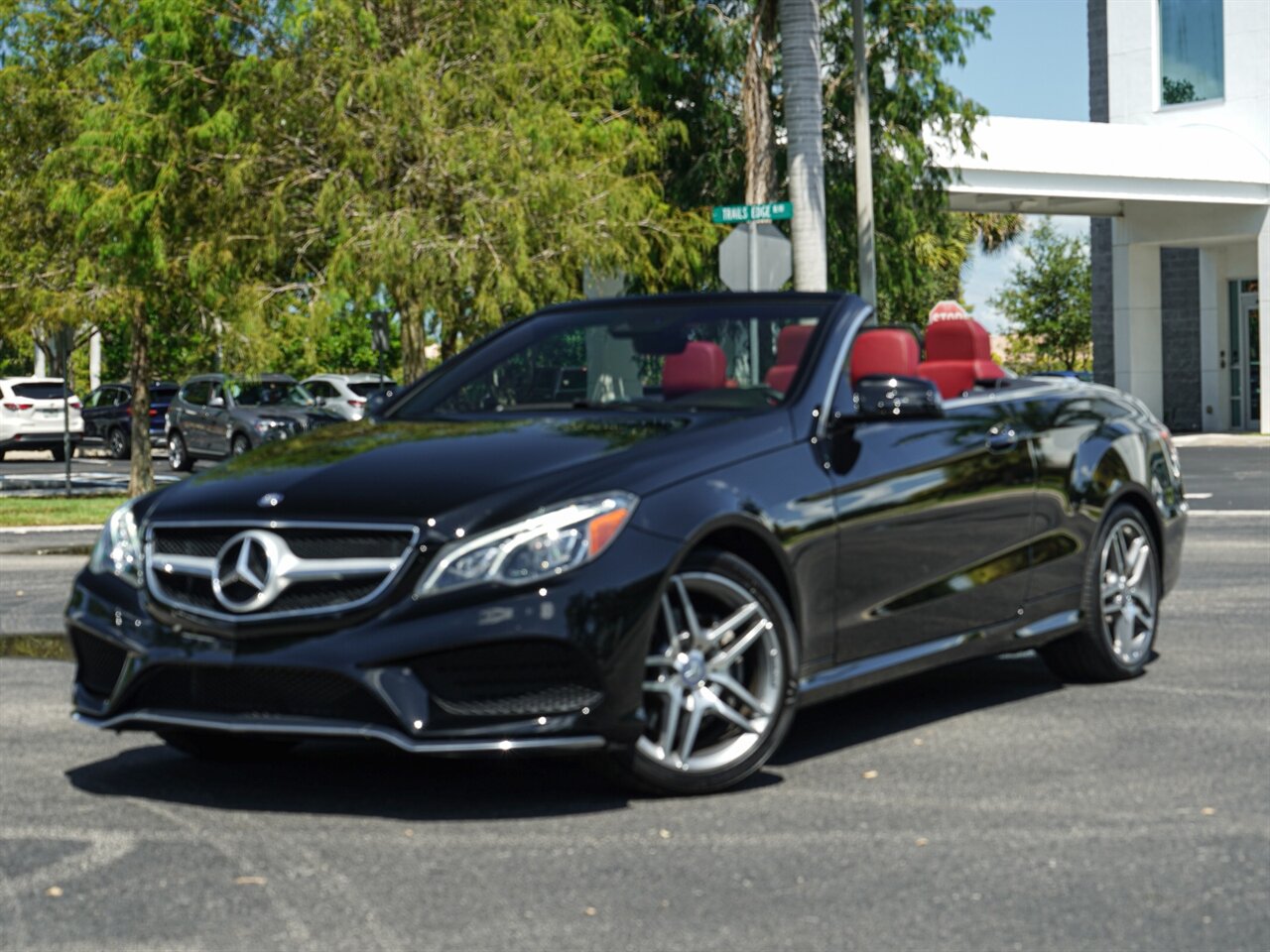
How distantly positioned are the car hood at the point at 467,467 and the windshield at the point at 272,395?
1226 inches

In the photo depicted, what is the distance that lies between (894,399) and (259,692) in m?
2.23

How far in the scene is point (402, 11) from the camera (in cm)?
2397

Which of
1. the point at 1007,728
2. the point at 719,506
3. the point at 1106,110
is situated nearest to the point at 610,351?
the point at 719,506

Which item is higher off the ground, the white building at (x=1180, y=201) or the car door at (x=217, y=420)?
the white building at (x=1180, y=201)

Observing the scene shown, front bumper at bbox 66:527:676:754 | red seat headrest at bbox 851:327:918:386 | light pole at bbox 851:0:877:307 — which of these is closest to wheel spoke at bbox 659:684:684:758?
front bumper at bbox 66:527:676:754

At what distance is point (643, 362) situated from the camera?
295 inches

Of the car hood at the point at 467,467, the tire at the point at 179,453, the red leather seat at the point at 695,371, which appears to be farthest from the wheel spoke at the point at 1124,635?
the tire at the point at 179,453

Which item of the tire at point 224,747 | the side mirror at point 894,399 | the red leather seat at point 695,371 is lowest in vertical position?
the tire at point 224,747

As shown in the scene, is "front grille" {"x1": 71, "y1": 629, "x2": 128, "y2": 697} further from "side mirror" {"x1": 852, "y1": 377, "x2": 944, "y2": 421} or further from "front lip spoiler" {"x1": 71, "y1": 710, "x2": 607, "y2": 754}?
"side mirror" {"x1": 852, "y1": 377, "x2": 944, "y2": 421}

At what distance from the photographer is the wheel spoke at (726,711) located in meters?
6.34

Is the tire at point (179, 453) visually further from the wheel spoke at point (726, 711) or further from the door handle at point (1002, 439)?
the wheel spoke at point (726, 711)

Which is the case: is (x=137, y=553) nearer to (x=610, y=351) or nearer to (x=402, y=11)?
(x=610, y=351)

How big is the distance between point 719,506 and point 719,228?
21389 mm

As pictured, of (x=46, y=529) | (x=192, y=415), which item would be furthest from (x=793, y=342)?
(x=192, y=415)
